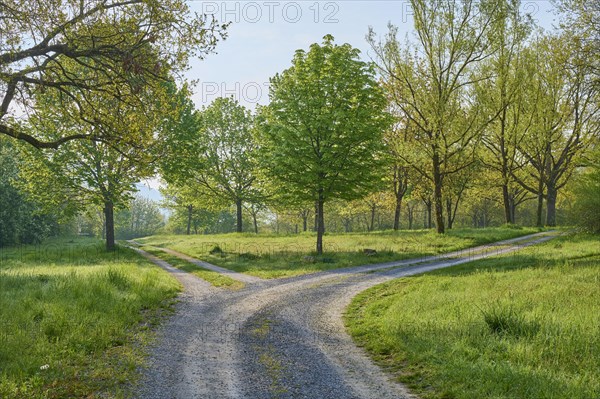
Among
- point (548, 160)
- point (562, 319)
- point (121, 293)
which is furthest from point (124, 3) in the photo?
point (548, 160)

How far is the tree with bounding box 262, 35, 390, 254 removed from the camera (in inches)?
912

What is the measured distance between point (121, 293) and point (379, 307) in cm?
832

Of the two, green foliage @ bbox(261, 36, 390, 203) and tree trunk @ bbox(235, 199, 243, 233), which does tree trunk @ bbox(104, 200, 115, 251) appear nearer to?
green foliage @ bbox(261, 36, 390, 203)

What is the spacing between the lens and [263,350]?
27.0 ft

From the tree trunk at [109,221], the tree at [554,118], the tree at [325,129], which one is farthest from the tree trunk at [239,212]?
the tree at [554,118]

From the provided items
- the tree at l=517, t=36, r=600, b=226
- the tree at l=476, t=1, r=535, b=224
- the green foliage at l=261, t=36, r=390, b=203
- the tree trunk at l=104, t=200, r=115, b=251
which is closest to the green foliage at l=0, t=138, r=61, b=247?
the tree trunk at l=104, t=200, r=115, b=251

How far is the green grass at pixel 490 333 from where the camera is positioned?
5.99 meters

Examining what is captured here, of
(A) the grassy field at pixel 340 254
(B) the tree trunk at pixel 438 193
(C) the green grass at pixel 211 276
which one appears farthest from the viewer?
(B) the tree trunk at pixel 438 193

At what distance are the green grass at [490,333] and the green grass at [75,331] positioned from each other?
205 inches

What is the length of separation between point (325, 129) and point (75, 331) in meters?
17.6

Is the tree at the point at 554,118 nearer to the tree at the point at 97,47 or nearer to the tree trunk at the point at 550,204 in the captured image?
the tree trunk at the point at 550,204

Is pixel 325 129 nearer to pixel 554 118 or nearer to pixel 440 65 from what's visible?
pixel 440 65

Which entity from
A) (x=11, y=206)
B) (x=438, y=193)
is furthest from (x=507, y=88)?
(x=11, y=206)

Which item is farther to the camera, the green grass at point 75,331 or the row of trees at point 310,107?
the row of trees at point 310,107
